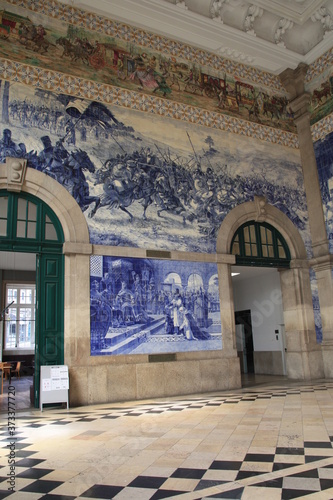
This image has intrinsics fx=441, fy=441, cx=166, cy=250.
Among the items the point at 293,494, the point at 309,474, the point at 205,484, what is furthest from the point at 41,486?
the point at 309,474

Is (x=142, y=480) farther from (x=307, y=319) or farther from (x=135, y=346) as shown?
(x=307, y=319)

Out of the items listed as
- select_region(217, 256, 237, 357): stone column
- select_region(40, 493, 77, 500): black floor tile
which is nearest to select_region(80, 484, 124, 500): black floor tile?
select_region(40, 493, 77, 500): black floor tile

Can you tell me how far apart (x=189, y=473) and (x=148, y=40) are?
11939 millimetres

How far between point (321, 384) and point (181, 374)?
385cm

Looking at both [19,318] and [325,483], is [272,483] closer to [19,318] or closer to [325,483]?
[325,483]

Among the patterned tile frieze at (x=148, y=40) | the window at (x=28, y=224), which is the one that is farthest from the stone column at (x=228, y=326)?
the patterned tile frieze at (x=148, y=40)

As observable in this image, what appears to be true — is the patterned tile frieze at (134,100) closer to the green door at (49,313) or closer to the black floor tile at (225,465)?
the green door at (49,313)

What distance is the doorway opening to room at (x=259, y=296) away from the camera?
13.6m

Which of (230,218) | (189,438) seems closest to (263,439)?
(189,438)

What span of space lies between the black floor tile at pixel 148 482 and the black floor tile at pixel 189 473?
0.55 feet

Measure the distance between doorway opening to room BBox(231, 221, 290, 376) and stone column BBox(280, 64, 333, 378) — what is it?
3.62ft

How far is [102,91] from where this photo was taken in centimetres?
1174

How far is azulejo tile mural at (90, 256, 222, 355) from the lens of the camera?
10.5m

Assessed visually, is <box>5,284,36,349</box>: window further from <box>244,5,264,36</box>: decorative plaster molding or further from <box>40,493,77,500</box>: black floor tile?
<box>40,493,77,500</box>: black floor tile
